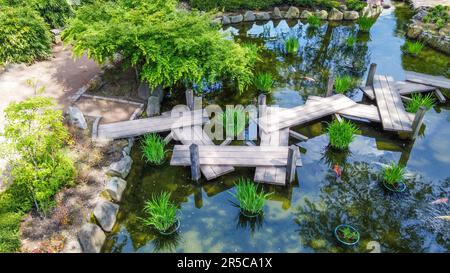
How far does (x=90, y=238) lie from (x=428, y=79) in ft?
32.3

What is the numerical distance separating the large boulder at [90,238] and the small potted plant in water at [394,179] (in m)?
5.34

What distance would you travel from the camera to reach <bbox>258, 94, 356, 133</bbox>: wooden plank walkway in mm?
8148

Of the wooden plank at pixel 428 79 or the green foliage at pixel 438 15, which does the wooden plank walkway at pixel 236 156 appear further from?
the green foliage at pixel 438 15

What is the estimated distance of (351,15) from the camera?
1459cm

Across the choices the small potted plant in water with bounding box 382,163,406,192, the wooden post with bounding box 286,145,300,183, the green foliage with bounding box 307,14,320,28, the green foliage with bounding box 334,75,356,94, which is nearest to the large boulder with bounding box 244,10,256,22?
the green foliage with bounding box 307,14,320,28

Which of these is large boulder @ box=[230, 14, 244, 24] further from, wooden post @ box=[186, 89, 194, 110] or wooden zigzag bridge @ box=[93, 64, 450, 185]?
wooden post @ box=[186, 89, 194, 110]

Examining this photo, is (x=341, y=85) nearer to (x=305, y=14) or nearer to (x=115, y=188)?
(x=115, y=188)

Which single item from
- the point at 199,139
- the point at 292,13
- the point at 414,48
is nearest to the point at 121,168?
the point at 199,139

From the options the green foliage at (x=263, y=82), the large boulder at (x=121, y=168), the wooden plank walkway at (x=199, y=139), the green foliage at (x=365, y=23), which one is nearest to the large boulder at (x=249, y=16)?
the green foliage at (x=365, y=23)

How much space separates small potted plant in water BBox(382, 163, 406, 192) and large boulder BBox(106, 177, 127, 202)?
200 inches

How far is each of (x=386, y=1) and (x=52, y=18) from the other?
1512 cm

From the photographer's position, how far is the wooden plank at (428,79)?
9877 mm

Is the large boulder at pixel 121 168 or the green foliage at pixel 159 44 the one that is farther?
the green foliage at pixel 159 44

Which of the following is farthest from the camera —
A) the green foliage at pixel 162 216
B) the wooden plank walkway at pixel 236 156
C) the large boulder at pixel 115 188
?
the wooden plank walkway at pixel 236 156
